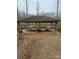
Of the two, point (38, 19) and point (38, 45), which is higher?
point (38, 19)

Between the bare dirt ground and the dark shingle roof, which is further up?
the dark shingle roof

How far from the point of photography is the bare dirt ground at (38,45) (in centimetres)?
Result: 182

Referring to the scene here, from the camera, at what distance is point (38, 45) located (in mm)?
1838

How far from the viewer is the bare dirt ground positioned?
71.7 inches

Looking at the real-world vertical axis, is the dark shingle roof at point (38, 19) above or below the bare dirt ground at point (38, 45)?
above
